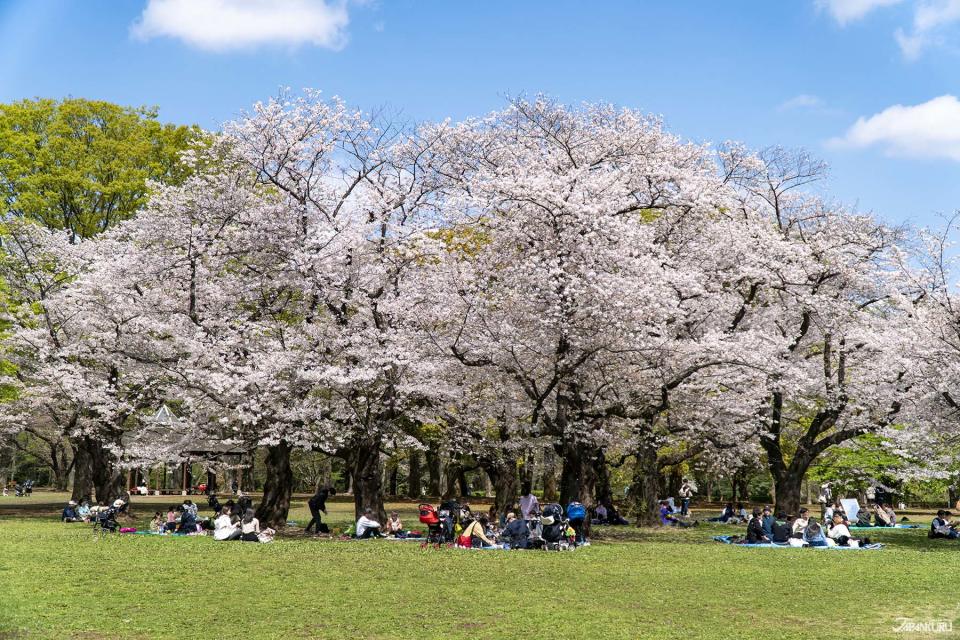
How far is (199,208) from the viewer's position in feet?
88.9

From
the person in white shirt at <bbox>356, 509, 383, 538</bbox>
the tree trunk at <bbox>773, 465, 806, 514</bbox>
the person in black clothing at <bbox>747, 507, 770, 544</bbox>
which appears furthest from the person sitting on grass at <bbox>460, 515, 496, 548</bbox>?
the tree trunk at <bbox>773, 465, 806, 514</bbox>

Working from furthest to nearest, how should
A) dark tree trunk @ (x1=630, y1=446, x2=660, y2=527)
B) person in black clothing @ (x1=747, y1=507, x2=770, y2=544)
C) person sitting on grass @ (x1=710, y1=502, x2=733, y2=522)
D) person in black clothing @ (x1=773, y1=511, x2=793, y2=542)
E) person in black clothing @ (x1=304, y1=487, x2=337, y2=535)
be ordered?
1. person sitting on grass @ (x1=710, y1=502, x2=733, y2=522)
2. dark tree trunk @ (x1=630, y1=446, x2=660, y2=527)
3. person in black clothing @ (x1=304, y1=487, x2=337, y2=535)
4. person in black clothing @ (x1=747, y1=507, x2=770, y2=544)
5. person in black clothing @ (x1=773, y1=511, x2=793, y2=542)

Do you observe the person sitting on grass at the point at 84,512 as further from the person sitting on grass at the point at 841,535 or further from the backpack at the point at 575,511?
the person sitting on grass at the point at 841,535

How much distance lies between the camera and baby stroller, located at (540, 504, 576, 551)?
2109cm

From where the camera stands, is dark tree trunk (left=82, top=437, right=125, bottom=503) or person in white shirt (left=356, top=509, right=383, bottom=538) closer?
person in white shirt (left=356, top=509, right=383, bottom=538)

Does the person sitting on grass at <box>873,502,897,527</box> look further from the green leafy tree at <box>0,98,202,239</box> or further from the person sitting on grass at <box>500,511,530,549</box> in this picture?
the green leafy tree at <box>0,98,202,239</box>

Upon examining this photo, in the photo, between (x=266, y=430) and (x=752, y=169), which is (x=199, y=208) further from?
(x=752, y=169)

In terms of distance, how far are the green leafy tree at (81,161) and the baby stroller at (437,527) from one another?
22281 millimetres

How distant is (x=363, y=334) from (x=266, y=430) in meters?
3.78

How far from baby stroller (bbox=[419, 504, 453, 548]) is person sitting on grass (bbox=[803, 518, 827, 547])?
908cm

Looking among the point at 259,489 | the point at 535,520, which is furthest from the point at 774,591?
the point at 259,489

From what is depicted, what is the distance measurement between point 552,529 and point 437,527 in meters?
3.09

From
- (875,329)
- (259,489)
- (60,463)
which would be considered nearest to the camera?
(875,329)

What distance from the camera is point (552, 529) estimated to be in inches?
834
